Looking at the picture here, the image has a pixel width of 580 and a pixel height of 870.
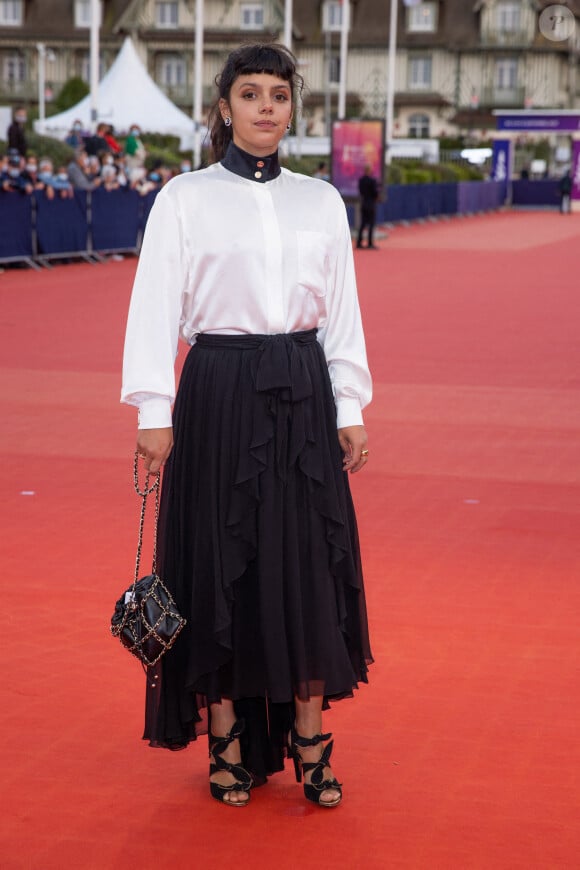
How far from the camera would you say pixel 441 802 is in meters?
4.29

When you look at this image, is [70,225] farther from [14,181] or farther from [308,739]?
[308,739]

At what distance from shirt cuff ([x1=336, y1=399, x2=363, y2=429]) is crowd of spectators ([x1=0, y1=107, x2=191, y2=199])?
17.4 metres

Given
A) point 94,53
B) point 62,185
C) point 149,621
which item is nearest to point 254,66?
point 149,621

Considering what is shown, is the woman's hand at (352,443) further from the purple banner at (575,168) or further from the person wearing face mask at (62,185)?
the purple banner at (575,168)

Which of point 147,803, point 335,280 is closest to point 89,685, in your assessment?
point 147,803

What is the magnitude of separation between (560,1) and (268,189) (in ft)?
273

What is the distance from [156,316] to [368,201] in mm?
26709

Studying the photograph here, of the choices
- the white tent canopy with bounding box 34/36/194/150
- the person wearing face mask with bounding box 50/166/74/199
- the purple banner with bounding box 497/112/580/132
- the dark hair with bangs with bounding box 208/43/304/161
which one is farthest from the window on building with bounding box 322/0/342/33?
the dark hair with bangs with bounding box 208/43/304/161

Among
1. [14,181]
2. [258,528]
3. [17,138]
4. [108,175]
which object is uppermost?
[17,138]

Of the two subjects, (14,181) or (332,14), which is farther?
(332,14)

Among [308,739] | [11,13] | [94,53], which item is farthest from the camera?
[11,13]

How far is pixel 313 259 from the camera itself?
161 inches

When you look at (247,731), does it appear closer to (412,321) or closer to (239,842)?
(239,842)

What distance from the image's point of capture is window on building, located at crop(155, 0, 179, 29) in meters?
80.9
